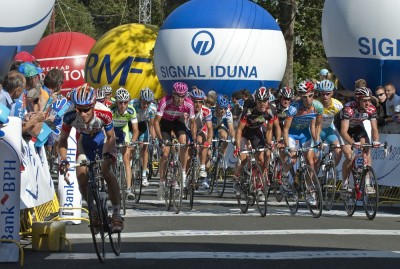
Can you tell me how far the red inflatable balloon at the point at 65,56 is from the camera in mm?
36281

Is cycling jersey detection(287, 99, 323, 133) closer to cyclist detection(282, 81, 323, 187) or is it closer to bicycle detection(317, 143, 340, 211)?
cyclist detection(282, 81, 323, 187)

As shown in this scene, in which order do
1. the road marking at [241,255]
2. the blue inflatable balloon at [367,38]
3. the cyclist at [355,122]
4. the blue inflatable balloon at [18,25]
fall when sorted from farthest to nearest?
the blue inflatable balloon at [367,38], the cyclist at [355,122], the blue inflatable balloon at [18,25], the road marking at [241,255]

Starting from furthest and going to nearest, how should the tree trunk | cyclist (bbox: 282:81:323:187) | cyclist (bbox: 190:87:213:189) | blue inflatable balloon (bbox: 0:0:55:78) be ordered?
the tree trunk
cyclist (bbox: 190:87:213:189)
cyclist (bbox: 282:81:323:187)
blue inflatable balloon (bbox: 0:0:55:78)

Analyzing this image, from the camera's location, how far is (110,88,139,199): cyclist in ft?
62.6

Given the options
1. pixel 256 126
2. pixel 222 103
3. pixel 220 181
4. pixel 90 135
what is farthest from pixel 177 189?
pixel 222 103

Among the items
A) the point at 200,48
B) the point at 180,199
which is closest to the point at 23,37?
the point at 180,199

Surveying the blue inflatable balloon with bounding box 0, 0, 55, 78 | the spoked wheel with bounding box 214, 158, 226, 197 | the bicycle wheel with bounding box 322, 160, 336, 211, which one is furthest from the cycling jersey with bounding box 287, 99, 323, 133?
the blue inflatable balloon with bounding box 0, 0, 55, 78

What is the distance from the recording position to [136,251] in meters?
12.6

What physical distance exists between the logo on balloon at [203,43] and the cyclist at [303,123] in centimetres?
896

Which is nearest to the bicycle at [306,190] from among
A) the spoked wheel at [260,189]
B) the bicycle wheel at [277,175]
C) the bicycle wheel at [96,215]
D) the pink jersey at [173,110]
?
the bicycle wheel at [277,175]

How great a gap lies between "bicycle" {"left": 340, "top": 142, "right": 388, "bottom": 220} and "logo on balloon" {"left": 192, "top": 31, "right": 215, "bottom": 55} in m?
10.7

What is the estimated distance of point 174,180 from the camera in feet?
58.9

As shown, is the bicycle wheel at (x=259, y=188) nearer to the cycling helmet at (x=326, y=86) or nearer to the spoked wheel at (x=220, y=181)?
the cycling helmet at (x=326, y=86)

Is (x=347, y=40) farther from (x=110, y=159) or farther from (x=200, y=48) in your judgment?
(x=110, y=159)
